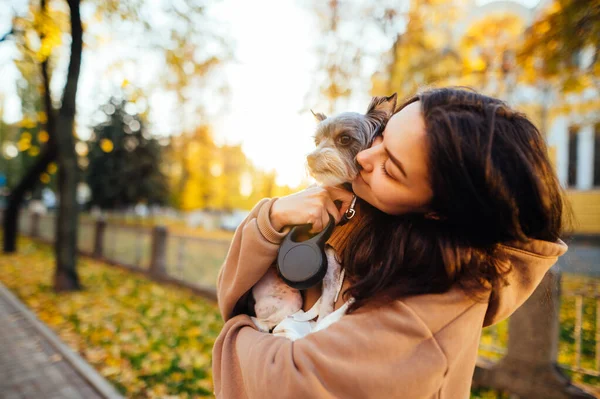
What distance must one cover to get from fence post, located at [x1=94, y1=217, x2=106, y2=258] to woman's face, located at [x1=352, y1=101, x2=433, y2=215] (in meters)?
14.4

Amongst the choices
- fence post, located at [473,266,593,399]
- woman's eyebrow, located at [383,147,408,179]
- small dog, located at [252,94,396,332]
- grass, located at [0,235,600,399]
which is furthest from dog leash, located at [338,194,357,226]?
grass, located at [0,235,600,399]

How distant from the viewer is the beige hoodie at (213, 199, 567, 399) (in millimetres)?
913

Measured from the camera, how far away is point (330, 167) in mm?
1560

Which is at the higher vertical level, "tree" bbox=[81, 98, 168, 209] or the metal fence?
"tree" bbox=[81, 98, 168, 209]

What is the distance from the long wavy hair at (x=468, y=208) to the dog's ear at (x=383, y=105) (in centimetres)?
53


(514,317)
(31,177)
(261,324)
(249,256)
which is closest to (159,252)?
(31,177)

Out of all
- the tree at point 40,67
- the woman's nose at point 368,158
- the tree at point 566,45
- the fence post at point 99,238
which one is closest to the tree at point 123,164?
the tree at point 40,67

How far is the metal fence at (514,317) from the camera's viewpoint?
3830mm

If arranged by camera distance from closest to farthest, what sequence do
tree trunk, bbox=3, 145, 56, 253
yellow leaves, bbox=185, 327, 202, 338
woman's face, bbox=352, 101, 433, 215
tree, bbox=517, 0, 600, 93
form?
woman's face, bbox=352, 101, 433, 215 < tree, bbox=517, 0, 600, 93 < yellow leaves, bbox=185, 327, 202, 338 < tree trunk, bbox=3, 145, 56, 253

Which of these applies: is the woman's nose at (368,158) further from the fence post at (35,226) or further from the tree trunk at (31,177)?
the fence post at (35,226)

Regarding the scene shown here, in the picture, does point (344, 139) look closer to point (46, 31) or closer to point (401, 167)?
point (401, 167)

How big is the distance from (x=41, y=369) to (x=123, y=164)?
25328 millimetres

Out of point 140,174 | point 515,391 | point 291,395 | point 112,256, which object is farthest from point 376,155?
point 140,174

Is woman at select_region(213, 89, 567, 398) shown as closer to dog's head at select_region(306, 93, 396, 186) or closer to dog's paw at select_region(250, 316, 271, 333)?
dog's paw at select_region(250, 316, 271, 333)
